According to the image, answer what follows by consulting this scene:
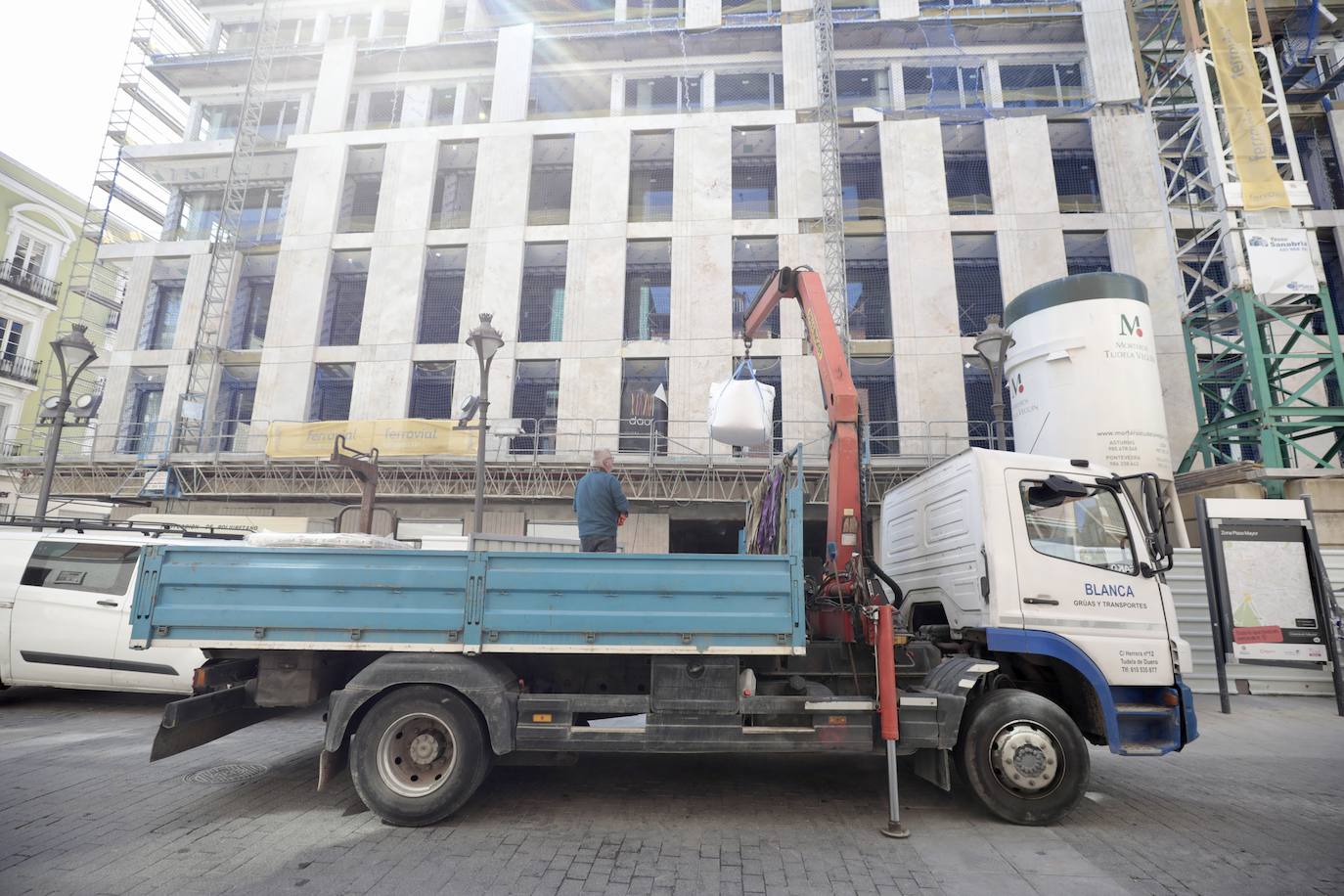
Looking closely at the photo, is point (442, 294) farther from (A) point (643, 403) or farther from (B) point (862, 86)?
(B) point (862, 86)

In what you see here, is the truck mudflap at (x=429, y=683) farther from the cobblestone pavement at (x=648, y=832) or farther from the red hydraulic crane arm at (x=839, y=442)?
the red hydraulic crane arm at (x=839, y=442)

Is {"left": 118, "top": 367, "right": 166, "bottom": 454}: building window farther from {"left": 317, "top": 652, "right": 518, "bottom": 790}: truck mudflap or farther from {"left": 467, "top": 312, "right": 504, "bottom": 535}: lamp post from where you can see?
{"left": 317, "top": 652, "right": 518, "bottom": 790}: truck mudflap

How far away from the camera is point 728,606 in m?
4.49

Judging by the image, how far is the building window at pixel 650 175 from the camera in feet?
73.5

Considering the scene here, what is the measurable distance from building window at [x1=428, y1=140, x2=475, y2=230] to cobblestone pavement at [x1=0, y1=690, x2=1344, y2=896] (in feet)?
68.2

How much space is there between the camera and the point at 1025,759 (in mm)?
4672

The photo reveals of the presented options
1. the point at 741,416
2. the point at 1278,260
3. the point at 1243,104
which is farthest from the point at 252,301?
the point at 1278,260

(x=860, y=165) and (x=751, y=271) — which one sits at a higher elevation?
(x=860, y=165)

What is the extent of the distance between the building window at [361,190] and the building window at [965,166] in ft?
67.4

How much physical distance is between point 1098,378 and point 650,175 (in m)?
17.4

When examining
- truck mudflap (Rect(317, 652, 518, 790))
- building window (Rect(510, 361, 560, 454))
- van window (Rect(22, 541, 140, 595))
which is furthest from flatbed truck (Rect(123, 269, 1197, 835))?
building window (Rect(510, 361, 560, 454))

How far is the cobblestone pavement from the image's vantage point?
365 cm

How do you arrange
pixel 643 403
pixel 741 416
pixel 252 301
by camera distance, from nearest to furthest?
pixel 741 416, pixel 643 403, pixel 252 301

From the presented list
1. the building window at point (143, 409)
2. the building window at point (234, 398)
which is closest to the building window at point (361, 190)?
the building window at point (234, 398)
